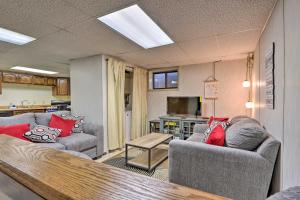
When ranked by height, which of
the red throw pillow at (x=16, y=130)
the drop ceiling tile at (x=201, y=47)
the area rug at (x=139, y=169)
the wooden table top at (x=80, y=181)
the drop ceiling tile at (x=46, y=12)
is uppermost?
the drop ceiling tile at (x=201, y=47)

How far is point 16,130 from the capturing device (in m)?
2.41

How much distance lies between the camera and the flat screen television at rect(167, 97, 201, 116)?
13.0 ft

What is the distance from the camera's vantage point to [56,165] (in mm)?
509

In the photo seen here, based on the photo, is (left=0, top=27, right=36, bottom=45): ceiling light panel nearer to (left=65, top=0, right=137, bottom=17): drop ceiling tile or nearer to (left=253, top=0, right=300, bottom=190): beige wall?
(left=65, top=0, right=137, bottom=17): drop ceiling tile

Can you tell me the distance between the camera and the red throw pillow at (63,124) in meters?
2.88

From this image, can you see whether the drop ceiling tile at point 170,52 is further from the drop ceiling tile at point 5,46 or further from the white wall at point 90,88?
the drop ceiling tile at point 5,46

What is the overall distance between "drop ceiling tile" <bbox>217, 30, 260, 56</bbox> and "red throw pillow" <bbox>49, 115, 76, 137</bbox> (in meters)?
3.02

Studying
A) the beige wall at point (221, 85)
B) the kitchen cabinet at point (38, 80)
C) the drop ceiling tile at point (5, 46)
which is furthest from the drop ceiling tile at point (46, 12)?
the kitchen cabinet at point (38, 80)

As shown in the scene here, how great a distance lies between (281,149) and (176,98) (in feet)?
9.57

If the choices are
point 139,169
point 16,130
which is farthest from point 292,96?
point 16,130

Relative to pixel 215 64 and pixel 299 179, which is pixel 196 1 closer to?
pixel 299 179

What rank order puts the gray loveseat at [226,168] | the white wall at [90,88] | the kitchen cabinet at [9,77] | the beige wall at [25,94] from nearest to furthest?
the gray loveseat at [226,168], the white wall at [90,88], the kitchen cabinet at [9,77], the beige wall at [25,94]

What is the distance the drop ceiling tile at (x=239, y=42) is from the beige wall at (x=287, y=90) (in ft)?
2.35

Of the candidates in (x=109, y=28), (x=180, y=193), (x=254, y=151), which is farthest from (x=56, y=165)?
(x=109, y=28)
